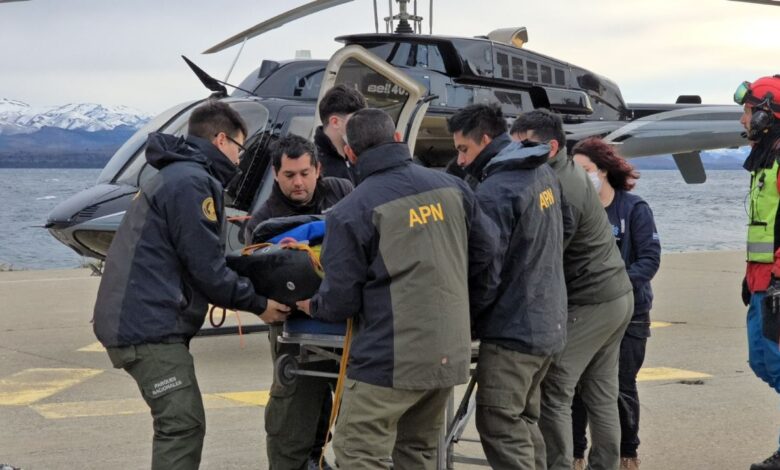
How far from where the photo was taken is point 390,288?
158 inches

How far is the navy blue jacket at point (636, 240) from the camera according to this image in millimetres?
5926

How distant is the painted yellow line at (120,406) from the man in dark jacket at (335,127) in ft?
7.13

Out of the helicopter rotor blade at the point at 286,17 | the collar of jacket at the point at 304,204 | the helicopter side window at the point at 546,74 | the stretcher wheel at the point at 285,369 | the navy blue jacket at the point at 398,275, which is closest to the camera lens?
the navy blue jacket at the point at 398,275

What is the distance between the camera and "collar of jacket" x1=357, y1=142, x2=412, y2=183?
13.5 ft

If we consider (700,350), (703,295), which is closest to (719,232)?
(703,295)

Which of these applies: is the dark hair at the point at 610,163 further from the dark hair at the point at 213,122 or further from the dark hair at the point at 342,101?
the dark hair at the point at 213,122

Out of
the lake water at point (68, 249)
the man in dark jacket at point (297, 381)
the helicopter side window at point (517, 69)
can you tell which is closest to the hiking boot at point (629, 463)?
the man in dark jacket at point (297, 381)

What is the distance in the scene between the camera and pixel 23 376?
852cm

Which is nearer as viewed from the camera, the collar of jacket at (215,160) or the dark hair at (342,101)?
the collar of jacket at (215,160)

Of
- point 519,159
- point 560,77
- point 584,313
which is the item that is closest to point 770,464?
point 584,313

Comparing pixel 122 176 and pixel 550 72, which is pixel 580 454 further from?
pixel 550 72

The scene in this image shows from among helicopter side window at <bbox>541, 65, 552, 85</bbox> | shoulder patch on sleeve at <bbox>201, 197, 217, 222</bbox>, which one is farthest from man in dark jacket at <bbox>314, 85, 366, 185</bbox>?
helicopter side window at <bbox>541, 65, 552, 85</bbox>

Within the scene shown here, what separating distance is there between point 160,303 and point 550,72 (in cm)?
878

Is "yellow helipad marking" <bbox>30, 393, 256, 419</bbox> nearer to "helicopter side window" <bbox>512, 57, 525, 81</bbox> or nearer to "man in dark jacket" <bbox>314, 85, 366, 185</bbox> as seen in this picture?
"man in dark jacket" <bbox>314, 85, 366, 185</bbox>
